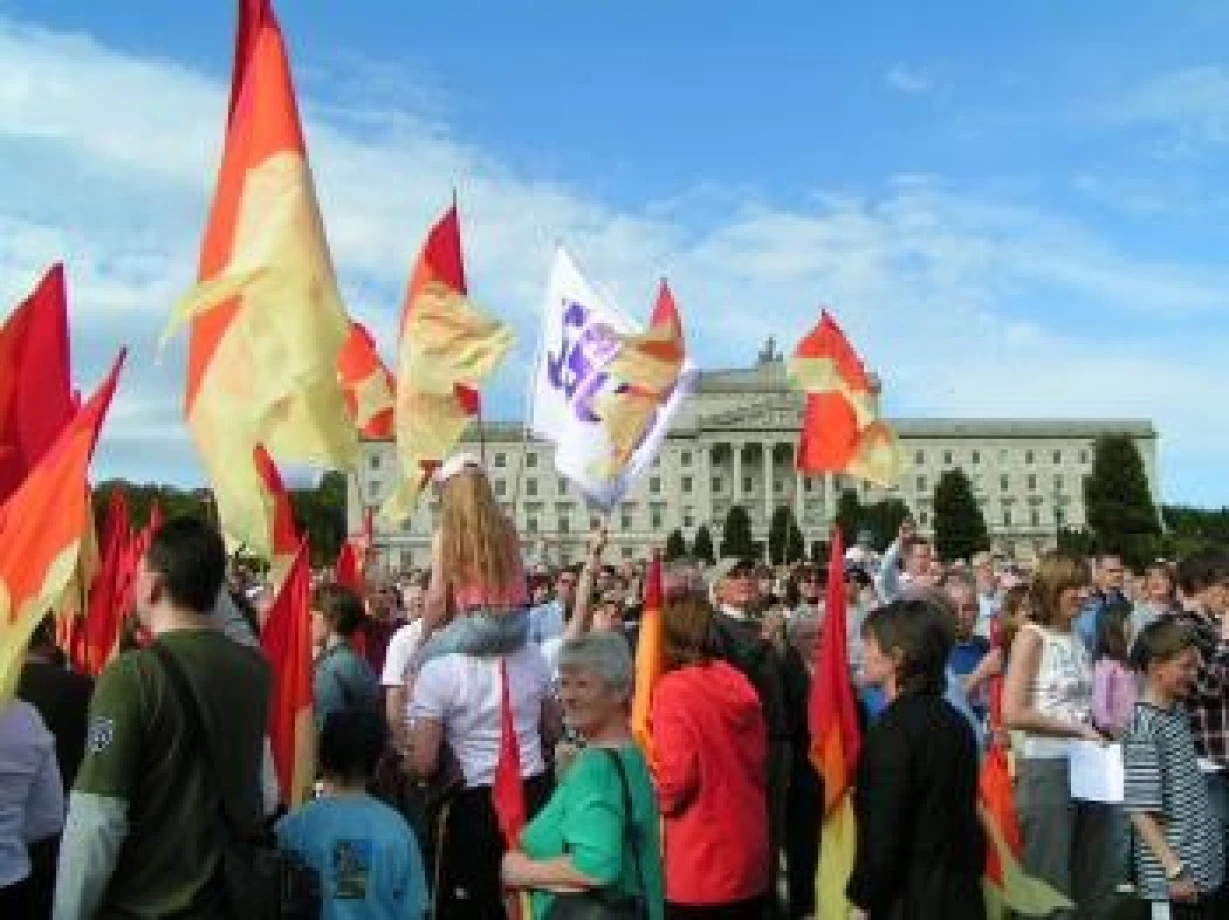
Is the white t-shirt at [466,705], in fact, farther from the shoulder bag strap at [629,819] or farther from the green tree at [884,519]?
the green tree at [884,519]

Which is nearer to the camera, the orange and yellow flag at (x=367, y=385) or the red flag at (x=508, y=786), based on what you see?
the red flag at (x=508, y=786)

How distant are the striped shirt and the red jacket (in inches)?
56.1

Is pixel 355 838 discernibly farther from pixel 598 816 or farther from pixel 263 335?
pixel 263 335

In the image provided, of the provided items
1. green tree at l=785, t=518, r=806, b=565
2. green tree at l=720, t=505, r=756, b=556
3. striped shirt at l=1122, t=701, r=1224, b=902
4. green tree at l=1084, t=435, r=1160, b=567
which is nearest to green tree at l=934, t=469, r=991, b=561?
green tree at l=785, t=518, r=806, b=565

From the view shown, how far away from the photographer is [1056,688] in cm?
704

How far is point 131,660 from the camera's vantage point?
11.2 ft

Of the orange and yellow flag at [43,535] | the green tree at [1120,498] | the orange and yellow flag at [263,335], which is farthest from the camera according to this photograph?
the green tree at [1120,498]

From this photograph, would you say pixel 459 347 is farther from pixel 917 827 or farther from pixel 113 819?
pixel 113 819

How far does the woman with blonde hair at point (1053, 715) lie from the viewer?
699 cm

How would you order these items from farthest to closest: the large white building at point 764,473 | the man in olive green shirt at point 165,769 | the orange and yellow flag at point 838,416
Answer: the large white building at point 764,473 < the orange and yellow flag at point 838,416 < the man in olive green shirt at point 165,769

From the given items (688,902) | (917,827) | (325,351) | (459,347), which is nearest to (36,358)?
(325,351)

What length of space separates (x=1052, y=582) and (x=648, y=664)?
7.30 feet

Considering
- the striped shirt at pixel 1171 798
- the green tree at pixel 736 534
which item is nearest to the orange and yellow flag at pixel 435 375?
the striped shirt at pixel 1171 798

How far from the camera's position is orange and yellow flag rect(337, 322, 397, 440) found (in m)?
8.84
